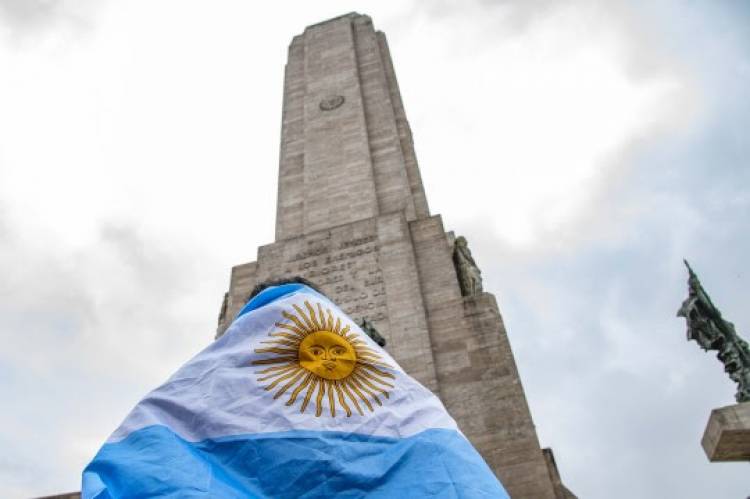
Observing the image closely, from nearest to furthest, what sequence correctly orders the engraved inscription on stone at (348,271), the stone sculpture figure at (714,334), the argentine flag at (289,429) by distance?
the argentine flag at (289,429) < the stone sculpture figure at (714,334) < the engraved inscription on stone at (348,271)

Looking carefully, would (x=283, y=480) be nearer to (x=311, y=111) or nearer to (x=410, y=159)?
(x=410, y=159)

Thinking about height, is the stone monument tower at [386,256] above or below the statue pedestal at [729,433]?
above

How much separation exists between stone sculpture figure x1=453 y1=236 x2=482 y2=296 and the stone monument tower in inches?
1.0

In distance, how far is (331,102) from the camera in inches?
593

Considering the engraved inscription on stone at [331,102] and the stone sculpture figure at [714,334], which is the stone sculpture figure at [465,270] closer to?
the stone sculpture figure at [714,334]

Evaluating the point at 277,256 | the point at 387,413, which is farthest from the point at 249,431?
the point at 277,256

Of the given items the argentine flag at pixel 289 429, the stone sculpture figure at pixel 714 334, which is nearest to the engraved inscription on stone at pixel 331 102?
the stone sculpture figure at pixel 714 334

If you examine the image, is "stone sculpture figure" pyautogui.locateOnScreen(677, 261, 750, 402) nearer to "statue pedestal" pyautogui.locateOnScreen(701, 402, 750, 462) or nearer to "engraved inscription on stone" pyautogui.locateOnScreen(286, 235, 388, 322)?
"statue pedestal" pyautogui.locateOnScreen(701, 402, 750, 462)

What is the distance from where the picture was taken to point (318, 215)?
12.1 meters

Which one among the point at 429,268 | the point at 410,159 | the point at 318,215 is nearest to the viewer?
the point at 429,268

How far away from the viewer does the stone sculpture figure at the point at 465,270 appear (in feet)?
31.3

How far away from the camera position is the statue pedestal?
5.09 m

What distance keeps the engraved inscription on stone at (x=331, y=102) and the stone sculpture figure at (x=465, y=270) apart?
20.5 ft

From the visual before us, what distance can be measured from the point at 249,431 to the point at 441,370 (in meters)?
5.15
